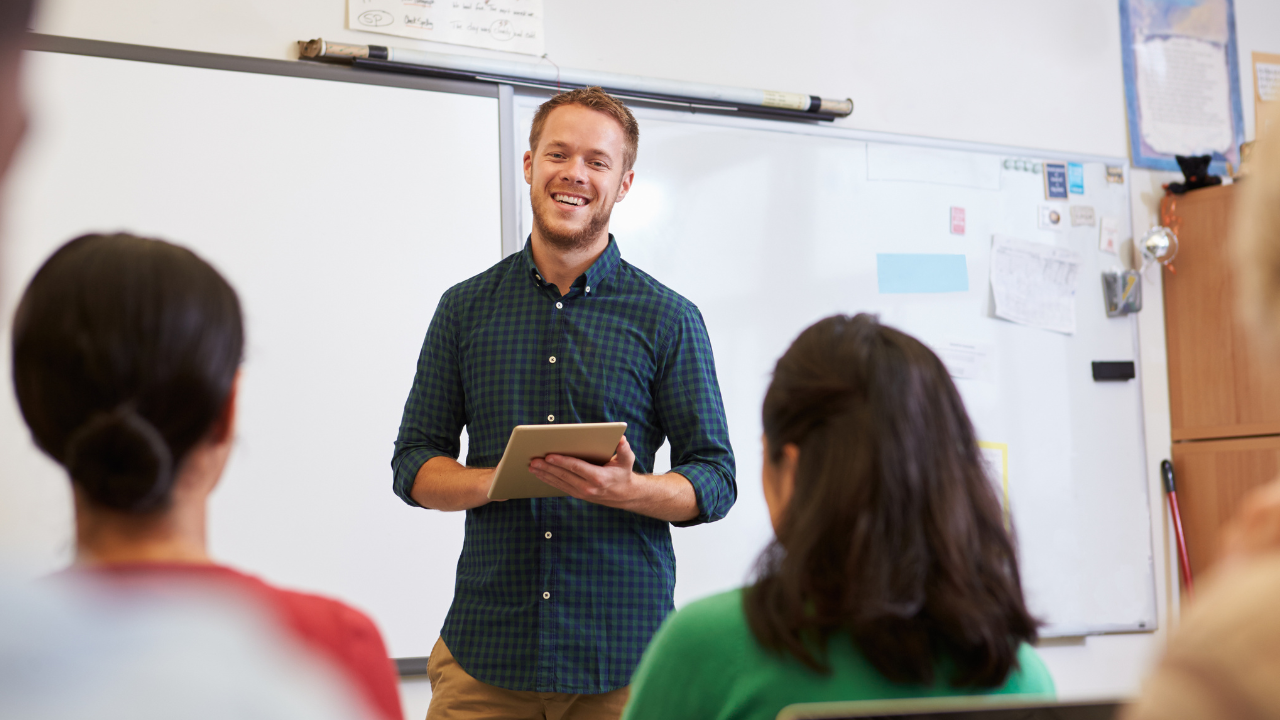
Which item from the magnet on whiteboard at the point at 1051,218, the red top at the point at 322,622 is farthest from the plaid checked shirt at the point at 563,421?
the magnet on whiteboard at the point at 1051,218

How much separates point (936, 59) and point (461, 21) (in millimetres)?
1478

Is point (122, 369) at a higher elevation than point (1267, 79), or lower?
lower

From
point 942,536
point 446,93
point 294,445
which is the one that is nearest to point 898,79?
point 446,93

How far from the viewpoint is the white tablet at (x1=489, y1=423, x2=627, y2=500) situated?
1513mm

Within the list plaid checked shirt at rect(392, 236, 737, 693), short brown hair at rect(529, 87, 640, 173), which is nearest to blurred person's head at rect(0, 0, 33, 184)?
plaid checked shirt at rect(392, 236, 737, 693)

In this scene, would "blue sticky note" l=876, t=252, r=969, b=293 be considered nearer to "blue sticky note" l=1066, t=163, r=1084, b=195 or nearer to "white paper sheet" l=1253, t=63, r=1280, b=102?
"blue sticky note" l=1066, t=163, r=1084, b=195

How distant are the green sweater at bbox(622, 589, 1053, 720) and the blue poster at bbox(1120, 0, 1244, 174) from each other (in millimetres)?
3104

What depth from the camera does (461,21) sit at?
2688 millimetres

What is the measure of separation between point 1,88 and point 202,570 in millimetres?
563

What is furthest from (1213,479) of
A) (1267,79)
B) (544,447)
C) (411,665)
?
(544,447)

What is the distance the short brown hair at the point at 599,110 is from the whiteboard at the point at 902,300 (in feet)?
2.07

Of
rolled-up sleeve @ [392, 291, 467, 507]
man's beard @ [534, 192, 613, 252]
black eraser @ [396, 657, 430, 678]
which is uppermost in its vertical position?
man's beard @ [534, 192, 613, 252]

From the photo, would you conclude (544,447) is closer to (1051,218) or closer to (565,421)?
(565,421)

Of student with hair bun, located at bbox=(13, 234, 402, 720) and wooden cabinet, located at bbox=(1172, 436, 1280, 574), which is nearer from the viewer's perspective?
student with hair bun, located at bbox=(13, 234, 402, 720)
